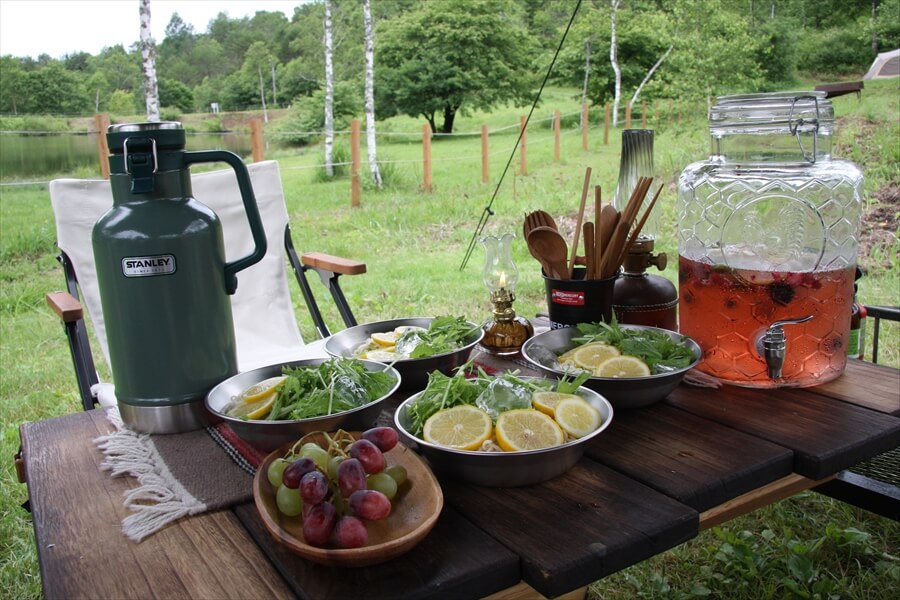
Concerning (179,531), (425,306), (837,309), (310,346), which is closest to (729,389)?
(837,309)

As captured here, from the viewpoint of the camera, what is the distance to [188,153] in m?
1.13

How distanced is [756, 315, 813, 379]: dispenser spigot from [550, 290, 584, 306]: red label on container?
1.10ft

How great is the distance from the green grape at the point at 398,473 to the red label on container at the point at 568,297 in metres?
0.63

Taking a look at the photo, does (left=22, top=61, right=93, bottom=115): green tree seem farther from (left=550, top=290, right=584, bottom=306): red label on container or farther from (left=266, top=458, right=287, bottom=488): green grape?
(left=266, top=458, right=287, bottom=488): green grape

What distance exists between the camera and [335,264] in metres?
2.12

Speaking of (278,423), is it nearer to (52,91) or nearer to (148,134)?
(148,134)

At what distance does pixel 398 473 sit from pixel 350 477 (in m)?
0.10

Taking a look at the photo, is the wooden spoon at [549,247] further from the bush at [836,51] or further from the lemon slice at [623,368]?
the bush at [836,51]

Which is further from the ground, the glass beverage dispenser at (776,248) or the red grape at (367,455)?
the glass beverage dispenser at (776,248)

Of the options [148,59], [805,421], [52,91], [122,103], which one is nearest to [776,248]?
[805,421]

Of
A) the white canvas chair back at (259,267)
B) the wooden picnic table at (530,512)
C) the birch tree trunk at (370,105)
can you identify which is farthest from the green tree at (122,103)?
the wooden picnic table at (530,512)

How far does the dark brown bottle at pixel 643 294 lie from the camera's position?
1.45 m

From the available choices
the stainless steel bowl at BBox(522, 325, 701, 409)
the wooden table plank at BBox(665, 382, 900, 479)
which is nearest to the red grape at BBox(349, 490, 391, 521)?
the stainless steel bowl at BBox(522, 325, 701, 409)

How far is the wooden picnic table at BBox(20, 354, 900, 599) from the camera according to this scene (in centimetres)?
74
